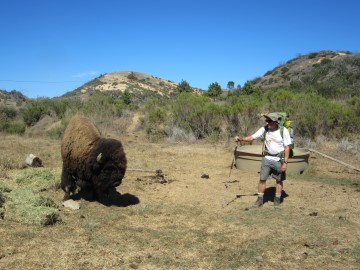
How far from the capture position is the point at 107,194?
287 inches

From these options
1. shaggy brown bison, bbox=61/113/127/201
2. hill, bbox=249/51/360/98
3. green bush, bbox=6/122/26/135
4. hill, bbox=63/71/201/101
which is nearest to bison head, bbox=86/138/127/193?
shaggy brown bison, bbox=61/113/127/201

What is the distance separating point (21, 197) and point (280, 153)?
503 cm

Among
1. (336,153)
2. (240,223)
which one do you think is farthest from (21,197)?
(336,153)

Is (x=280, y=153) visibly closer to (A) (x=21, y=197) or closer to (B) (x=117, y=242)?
(B) (x=117, y=242)

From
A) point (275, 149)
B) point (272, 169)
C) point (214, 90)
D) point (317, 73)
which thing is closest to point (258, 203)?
point (272, 169)

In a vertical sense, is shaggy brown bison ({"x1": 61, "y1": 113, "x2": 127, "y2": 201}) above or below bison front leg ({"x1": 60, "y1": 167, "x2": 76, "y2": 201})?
above

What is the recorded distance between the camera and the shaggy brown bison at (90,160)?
21.9 feet

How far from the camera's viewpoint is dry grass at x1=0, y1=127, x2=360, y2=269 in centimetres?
486

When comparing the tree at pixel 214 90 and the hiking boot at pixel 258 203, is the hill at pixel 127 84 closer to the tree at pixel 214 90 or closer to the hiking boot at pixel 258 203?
the tree at pixel 214 90

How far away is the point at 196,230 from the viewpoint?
6145 millimetres

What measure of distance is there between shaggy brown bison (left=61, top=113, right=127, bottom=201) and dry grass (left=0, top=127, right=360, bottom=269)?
0.49m

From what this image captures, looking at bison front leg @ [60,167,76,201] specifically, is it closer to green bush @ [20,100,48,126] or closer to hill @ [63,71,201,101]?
green bush @ [20,100,48,126]

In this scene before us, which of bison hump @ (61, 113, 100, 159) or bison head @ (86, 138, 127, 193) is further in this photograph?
bison hump @ (61, 113, 100, 159)

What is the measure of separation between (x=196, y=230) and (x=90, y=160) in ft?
7.52
